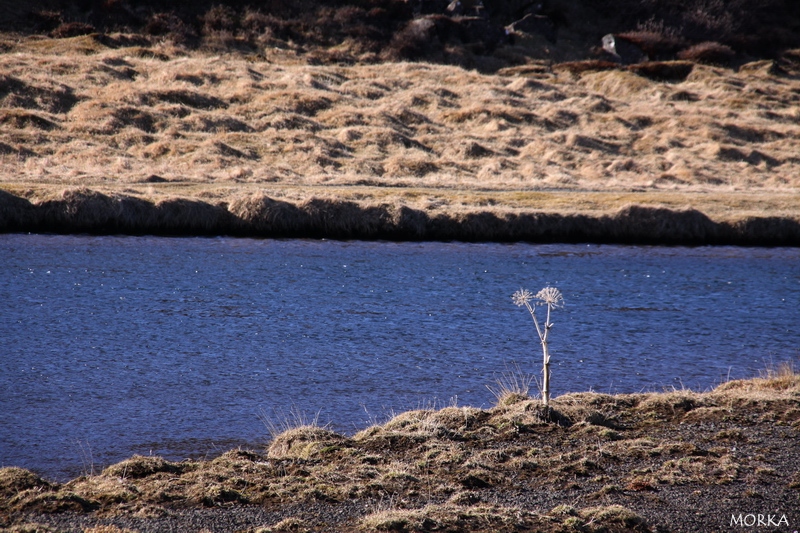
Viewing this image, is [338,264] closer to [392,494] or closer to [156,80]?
[392,494]

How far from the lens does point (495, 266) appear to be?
1278 inches

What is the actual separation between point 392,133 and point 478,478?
47308 mm

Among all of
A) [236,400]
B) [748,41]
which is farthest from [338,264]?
[748,41]

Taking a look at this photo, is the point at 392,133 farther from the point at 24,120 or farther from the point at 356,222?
the point at 24,120

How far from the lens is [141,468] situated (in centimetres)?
1149

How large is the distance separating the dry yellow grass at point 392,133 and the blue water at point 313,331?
7.17 metres

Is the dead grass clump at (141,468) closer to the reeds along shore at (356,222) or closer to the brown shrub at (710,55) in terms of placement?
the reeds along shore at (356,222)

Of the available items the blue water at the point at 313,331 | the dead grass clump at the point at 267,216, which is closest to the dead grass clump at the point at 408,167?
the dead grass clump at the point at 267,216

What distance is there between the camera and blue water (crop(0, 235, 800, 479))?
A: 1527 centimetres

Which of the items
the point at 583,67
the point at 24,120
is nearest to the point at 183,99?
the point at 24,120

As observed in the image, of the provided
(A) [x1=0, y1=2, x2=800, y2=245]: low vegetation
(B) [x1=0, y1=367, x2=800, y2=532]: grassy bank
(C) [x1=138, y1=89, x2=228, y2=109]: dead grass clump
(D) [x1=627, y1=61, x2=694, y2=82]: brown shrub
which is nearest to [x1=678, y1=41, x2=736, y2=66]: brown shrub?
(A) [x1=0, y1=2, x2=800, y2=245]: low vegetation

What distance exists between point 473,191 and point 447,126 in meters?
18.8

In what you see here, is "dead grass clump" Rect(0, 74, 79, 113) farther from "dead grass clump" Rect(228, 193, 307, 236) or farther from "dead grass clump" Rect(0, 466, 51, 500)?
"dead grass clump" Rect(0, 466, 51, 500)

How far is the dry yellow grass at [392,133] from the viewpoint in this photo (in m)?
43.0
